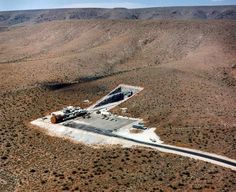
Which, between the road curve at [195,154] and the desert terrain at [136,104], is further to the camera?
the road curve at [195,154]

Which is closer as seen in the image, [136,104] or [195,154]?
[195,154]

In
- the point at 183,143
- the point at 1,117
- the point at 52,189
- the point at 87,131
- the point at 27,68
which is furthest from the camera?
the point at 27,68

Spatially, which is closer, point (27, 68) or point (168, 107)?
point (168, 107)

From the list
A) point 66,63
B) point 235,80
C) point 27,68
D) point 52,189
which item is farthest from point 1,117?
point 235,80

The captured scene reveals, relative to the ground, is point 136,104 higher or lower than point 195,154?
higher

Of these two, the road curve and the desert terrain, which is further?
the road curve

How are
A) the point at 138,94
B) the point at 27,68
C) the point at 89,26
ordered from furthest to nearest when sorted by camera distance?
the point at 89,26 → the point at 27,68 → the point at 138,94

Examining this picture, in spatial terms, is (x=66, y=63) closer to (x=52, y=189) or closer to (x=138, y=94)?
(x=138, y=94)
